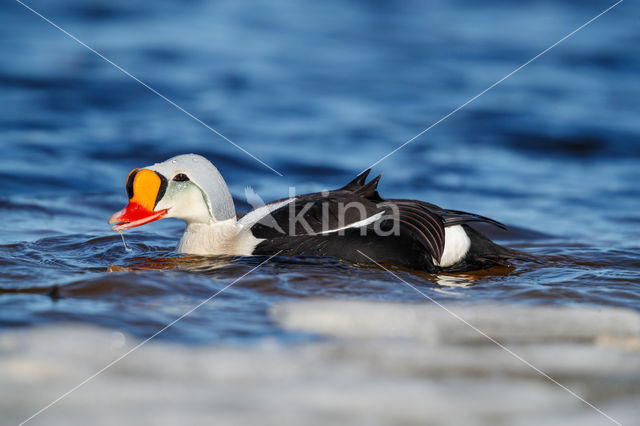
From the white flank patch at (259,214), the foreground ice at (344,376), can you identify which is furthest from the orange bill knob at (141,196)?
the foreground ice at (344,376)

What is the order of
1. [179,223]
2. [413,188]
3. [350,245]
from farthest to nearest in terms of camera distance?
[413,188]
[179,223]
[350,245]

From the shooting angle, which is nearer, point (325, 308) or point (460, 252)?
point (325, 308)

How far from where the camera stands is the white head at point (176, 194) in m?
3.96

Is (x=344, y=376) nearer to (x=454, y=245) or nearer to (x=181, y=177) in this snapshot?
(x=454, y=245)

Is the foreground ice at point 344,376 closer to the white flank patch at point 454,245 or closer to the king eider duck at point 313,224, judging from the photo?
the king eider duck at point 313,224

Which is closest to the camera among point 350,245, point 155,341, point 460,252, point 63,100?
point 155,341

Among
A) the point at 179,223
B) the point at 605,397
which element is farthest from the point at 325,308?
the point at 179,223

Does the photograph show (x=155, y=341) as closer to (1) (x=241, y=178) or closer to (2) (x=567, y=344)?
(2) (x=567, y=344)

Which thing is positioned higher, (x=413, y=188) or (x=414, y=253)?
(x=413, y=188)

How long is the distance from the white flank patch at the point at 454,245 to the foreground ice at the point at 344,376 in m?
0.98

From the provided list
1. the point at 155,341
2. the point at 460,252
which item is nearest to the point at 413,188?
the point at 460,252

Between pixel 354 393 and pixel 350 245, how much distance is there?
151cm

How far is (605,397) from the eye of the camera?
2.41 m

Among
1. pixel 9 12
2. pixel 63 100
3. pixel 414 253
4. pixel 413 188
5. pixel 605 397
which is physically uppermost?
pixel 9 12
